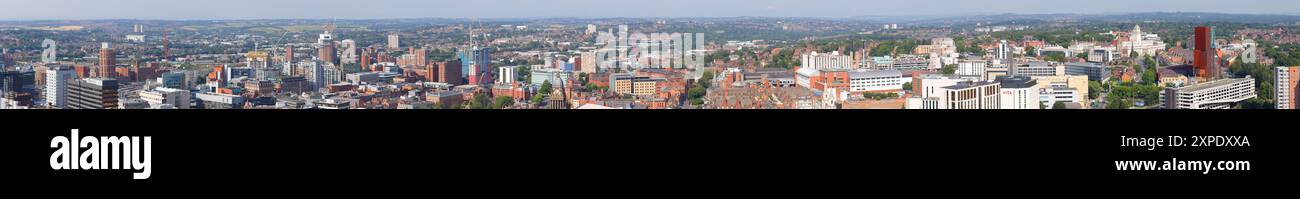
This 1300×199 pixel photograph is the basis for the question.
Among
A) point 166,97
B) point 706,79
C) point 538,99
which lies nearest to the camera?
point 538,99

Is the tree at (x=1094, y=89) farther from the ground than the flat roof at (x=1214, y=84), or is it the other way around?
the flat roof at (x=1214, y=84)

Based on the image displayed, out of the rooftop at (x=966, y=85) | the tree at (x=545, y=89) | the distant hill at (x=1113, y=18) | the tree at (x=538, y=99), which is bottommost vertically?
the tree at (x=538, y=99)

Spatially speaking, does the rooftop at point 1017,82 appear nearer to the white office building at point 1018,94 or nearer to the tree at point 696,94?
the white office building at point 1018,94

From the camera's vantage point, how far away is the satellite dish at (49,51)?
5.75m

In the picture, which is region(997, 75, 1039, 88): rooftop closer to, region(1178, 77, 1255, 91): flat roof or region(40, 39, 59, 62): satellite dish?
region(1178, 77, 1255, 91): flat roof

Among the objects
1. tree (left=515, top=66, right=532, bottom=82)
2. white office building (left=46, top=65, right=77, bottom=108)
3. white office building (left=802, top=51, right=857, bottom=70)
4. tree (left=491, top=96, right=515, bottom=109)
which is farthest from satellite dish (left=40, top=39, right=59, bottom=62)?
white office building (left=802, top=51, right=857, bottom=70)

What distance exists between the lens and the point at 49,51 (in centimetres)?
581

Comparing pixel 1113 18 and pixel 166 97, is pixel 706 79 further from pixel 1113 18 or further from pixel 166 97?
pixel 1113 18

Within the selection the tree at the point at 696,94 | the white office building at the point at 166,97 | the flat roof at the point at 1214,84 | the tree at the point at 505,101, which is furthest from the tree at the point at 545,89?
the flat roof at the point at 1214,84

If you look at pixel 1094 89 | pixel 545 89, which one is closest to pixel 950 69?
pixel 1094 89
